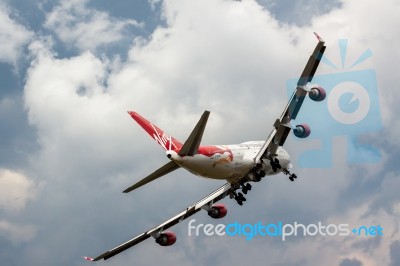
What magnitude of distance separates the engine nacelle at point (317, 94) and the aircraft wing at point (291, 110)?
22.5 inches

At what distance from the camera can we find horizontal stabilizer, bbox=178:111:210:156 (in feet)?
182

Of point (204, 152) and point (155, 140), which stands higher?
point (155, 140)

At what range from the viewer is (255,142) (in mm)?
67750

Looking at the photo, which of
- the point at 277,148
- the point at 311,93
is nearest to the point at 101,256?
the point at 277,148

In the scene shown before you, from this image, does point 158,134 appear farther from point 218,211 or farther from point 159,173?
point 218,211

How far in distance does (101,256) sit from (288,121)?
2396 centimetres

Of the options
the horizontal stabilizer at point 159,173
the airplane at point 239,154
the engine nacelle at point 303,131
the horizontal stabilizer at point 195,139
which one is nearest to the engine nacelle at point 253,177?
the airplane at point 239,154

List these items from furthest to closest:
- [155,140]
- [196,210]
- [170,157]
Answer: [196,210] < [155,140] < [170,157]

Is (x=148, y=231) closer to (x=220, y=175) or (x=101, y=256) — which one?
(x=101, y=256)

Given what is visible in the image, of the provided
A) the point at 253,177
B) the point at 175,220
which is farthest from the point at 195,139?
the point at 175,220

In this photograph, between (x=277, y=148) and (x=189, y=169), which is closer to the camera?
(x=189, y=169)

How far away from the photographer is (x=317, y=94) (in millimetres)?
63969

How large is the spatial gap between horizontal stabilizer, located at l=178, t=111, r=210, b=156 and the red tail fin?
2355 mm

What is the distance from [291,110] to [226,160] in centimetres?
713
